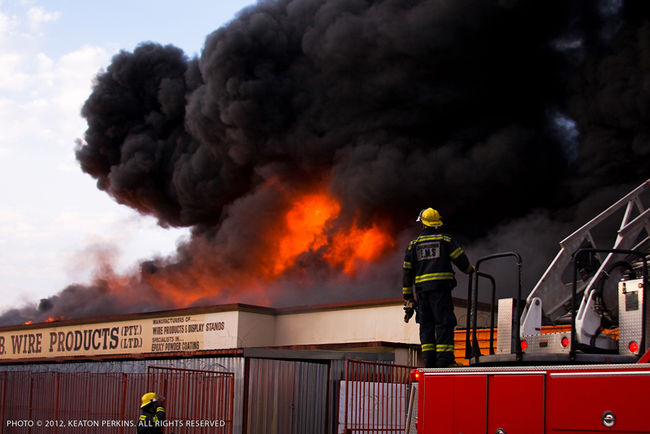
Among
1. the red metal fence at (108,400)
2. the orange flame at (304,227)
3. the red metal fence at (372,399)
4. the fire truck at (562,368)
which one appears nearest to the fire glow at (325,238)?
the orange flame at (304,227)

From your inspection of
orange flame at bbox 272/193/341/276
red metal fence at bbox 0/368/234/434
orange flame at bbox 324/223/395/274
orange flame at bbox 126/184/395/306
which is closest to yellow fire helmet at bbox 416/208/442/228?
red metal fence at bbox 0/368/234/434

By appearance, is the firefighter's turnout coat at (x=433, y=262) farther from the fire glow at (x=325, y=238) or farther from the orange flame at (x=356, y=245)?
the orange flame at (x=356, y=245)

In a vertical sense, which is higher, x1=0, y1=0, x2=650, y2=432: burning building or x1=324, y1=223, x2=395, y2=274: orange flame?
x1=0, y1=0, x2=650, y2=432: burning building

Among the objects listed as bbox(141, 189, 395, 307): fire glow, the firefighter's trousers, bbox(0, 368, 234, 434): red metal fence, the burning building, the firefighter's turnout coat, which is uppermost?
the burning building

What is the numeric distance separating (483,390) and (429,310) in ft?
4.66

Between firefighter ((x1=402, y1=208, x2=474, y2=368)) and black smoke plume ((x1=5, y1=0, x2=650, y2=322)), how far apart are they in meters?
18.5

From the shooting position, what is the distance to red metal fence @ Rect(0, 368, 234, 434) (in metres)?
12.3

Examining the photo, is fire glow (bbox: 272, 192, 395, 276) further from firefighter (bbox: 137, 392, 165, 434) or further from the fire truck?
the fire truck

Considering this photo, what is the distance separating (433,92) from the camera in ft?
101

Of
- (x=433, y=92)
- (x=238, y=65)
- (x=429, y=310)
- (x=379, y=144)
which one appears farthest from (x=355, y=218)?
(x=429, y=310)

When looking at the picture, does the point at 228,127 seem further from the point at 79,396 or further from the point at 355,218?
the point at 79,396

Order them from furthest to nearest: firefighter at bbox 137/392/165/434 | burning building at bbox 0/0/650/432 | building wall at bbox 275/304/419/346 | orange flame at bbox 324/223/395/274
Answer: orange flame at bbox 324/223/395/274, burning building at bbox 0/0/650/432, building wall at bbox 275/304/419/346, firefighter at bbox 137/392/165/434

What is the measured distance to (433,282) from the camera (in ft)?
25.2

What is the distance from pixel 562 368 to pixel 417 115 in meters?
25.9
